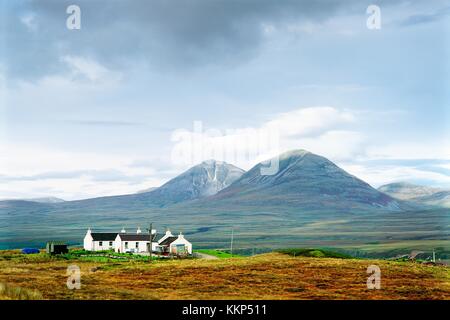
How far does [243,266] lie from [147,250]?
39949 mm

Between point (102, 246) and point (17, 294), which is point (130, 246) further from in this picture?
point (17, 294)

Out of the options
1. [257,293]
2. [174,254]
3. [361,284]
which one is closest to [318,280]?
[361,284]

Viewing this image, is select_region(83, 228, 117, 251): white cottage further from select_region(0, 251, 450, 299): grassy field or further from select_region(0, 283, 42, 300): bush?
select_region(0, 283, 42, 300): bush

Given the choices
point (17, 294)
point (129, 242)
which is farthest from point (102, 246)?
point (17, 294)

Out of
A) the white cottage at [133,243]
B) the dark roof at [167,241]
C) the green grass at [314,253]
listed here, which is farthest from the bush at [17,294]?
the white cottage at [133,243]

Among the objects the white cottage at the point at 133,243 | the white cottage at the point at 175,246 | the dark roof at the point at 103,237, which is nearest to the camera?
the white cottage at the point at 175,246

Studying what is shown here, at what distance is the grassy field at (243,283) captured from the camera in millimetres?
29000

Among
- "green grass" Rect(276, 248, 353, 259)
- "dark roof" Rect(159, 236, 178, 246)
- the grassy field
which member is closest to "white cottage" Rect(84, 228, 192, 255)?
"dark roof" Rect(159, 236, 178, 246)

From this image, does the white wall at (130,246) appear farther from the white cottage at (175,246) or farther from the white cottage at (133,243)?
the white cottage at (175,246)

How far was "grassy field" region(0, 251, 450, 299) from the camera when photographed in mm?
29000

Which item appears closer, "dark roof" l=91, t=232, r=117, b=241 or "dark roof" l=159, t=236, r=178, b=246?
"dark roof" l=159, t=236, r=178, b=246
